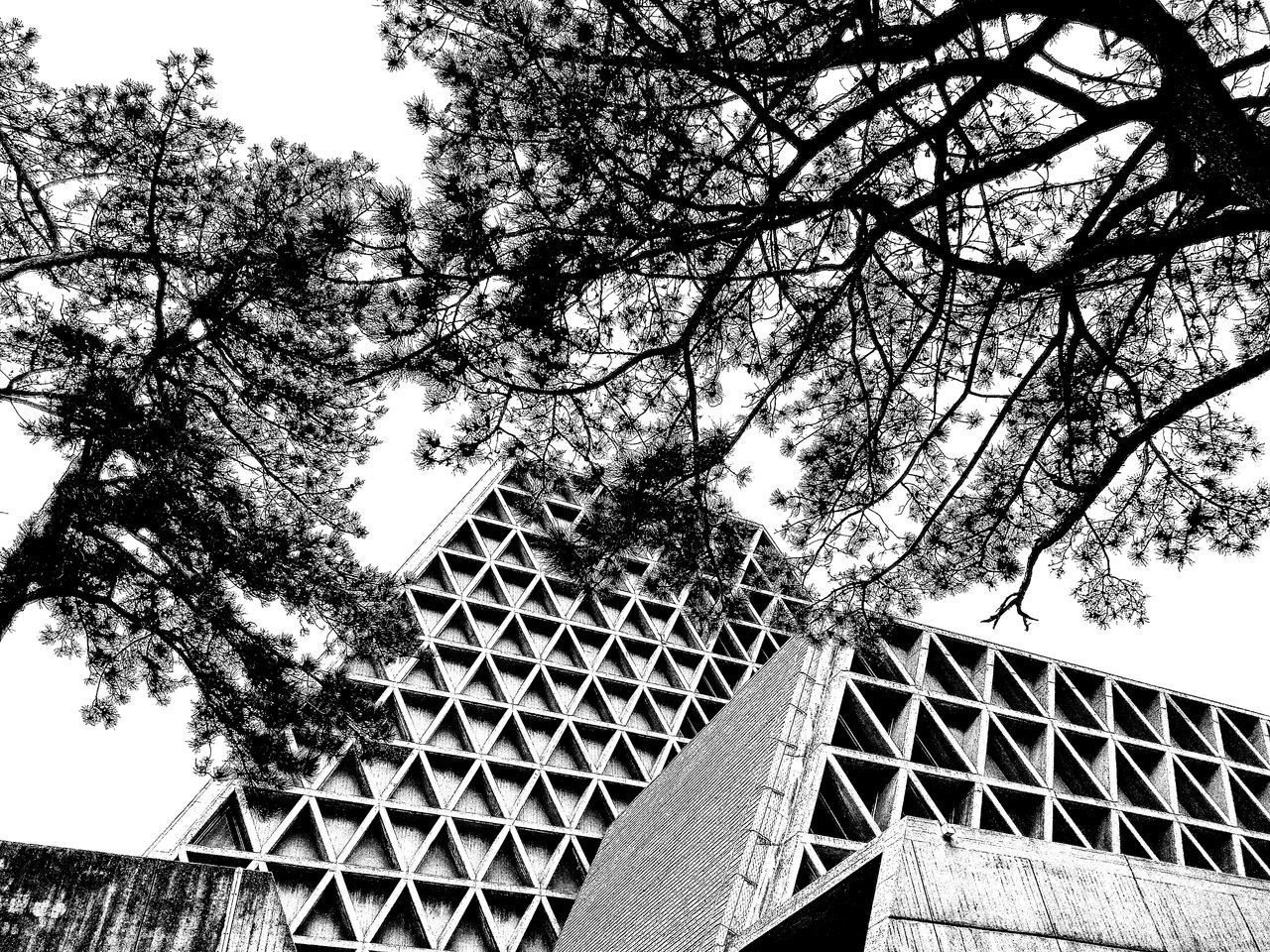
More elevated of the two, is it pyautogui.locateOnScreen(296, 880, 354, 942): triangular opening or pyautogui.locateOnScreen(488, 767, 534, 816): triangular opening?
pyautogui.locateOnScreen(488, 767, 534, 816): triangular opening

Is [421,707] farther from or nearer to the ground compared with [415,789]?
farther from the ground

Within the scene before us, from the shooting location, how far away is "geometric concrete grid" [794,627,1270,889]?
10.9 meters

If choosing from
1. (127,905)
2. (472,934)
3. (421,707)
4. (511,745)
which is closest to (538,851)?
(472,934)

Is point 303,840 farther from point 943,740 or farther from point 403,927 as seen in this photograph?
point 943,740

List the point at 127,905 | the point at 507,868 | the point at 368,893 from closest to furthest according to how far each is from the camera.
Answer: the point at 127,905 < the point at 368,893 < the point at 507,868

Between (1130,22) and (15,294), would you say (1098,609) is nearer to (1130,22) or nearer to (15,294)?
(1130,22)

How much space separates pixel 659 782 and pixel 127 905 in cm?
1012

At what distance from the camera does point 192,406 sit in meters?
6.14

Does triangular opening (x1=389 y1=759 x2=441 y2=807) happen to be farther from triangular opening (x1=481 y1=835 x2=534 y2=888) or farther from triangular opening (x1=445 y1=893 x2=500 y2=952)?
triangular opening (x1=445 y1=893 x2=500 y2=952)

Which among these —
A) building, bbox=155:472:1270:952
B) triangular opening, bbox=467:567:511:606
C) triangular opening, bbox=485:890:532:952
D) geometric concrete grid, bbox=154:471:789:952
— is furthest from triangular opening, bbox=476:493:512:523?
triangular opening, bbox=485:890:532:952

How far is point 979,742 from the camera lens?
12.2 metres

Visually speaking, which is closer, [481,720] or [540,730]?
[481,720]

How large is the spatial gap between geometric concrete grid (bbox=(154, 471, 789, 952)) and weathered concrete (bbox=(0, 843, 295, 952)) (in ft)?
11.9

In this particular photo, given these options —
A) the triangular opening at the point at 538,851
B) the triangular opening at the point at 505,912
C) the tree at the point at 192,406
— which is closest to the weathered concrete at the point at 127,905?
the tree at the point at 192,406
